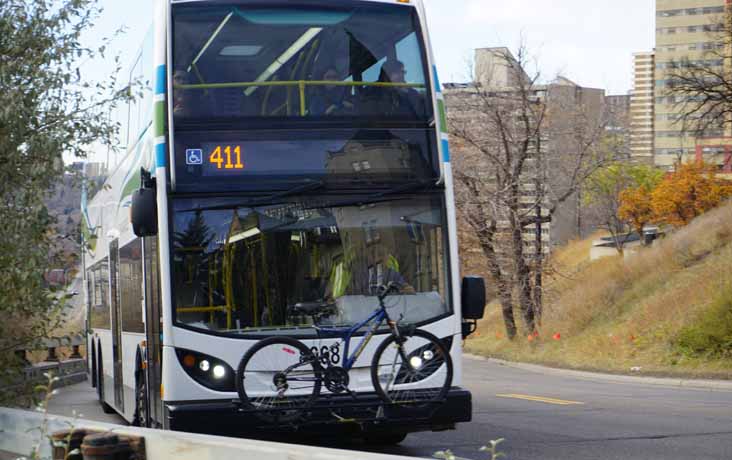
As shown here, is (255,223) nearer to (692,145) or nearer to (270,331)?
(270,331)

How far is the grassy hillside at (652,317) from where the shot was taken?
94.6 feet

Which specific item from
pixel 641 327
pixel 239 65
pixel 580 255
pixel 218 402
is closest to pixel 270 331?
pixel 218 402

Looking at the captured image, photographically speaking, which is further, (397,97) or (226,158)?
(397,97)

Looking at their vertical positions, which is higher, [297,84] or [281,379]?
[297,84]

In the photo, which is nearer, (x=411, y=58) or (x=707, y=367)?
(x=411, y=58)

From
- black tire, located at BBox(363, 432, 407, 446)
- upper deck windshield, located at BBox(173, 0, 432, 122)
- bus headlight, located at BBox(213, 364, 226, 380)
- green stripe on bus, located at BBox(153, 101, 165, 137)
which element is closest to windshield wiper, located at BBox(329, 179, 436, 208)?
upper deck windshield, located at BBox(173, 0, 432, 122)

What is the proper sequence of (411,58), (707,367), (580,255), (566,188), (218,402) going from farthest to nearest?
(580,255) < (566,188) < (707,367) < (411,58) < (218,402)

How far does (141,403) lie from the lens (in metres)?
13.1

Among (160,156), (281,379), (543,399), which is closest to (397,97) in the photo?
(160,156)

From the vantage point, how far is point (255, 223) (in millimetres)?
10508

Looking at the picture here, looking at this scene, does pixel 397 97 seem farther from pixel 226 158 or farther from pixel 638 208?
pixel 638 208

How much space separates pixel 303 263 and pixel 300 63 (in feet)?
6.06

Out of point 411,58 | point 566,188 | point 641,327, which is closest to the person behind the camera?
point 411,58

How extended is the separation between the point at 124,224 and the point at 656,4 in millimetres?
157341
